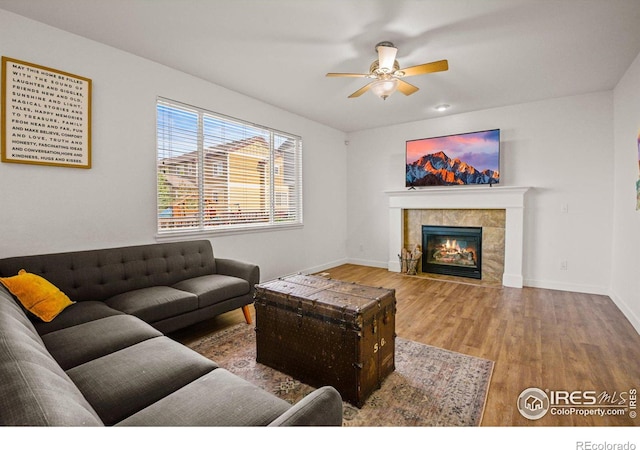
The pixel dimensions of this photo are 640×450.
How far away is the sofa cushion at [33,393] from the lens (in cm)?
64

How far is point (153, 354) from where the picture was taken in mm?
1492

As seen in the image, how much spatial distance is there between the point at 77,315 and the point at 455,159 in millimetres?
4924

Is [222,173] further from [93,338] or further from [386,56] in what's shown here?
[93,338]

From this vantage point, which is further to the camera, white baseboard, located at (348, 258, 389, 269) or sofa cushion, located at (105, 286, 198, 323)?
white baseboard, located at (348, 258, 389, 269)

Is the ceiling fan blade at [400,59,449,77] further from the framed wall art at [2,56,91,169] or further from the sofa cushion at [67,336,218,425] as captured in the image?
the framed wall art at [2,56,91,169]

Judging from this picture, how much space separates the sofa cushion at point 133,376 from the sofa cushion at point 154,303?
0.71 meters

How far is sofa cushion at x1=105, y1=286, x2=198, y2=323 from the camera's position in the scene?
2215 millimetres

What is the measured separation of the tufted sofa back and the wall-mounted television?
143 inches

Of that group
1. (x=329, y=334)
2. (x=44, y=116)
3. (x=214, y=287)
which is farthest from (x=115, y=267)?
(x=329, y=334)

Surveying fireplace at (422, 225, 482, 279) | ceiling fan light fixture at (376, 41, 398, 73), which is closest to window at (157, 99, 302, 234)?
ceiling fan light fixture at (376, 41, 398, 73)

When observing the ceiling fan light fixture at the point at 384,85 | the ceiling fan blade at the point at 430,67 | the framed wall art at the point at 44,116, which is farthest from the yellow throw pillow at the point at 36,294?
the ceiling fan blade at the point at 430,67

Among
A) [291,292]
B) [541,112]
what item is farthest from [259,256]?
[541,112]

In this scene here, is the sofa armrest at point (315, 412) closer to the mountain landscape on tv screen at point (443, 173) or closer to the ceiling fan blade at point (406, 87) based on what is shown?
the ceiling fan blade at point (406, 87)

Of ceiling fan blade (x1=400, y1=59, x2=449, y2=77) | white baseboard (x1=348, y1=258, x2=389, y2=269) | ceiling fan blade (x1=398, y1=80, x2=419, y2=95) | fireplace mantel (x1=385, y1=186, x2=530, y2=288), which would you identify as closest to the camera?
ceiling fan blade (x1=400, y1=59, x2=449, y2=77)
